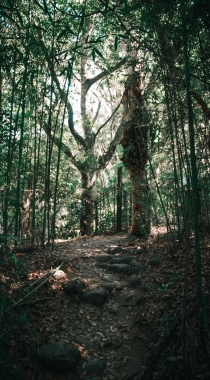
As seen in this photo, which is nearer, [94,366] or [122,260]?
[94,366]

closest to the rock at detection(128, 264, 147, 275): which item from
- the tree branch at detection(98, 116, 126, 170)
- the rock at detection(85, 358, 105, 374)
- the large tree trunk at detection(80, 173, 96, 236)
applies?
the rock at detection(85, 358, 105, 374)

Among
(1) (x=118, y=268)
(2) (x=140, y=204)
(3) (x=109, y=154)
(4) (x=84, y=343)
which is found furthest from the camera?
(3) (x=109, y=154)

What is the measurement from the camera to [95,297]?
3.47 meters

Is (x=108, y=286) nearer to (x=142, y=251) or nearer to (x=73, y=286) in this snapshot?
(x=73, y=286)

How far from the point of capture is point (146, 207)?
5547 millimetres

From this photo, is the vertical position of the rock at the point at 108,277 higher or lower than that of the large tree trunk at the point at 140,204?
lower

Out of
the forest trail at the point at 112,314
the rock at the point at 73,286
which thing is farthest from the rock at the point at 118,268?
the rock at the point at 73,286

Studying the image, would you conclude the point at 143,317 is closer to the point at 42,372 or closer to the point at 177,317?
the point at 177,317

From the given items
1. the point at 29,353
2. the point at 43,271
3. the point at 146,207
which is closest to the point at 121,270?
the point at 43,271

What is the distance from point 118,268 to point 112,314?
3.64 feet

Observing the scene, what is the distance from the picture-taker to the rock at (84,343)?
269 centimetres

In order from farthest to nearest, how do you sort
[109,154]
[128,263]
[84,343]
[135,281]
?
[109,154] → [128,263] → [135,281] → [84,343]

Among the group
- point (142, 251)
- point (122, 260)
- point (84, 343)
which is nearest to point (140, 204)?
point (142, 251)

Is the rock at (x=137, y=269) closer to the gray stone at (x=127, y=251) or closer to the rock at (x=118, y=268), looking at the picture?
the rock at (x=118, y=268)
